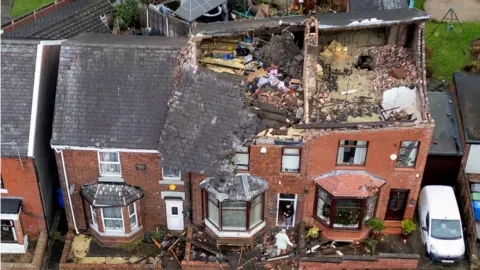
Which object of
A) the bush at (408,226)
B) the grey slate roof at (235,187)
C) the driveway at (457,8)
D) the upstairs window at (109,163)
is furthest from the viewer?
the driveway at (457,8)

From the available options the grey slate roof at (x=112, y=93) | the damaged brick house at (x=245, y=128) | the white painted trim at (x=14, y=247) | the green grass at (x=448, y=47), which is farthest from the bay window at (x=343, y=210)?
the white painted trim at (x=14, y=247)

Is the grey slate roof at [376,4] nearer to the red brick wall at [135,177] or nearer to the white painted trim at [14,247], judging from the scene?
the red brick wall at [135,177]

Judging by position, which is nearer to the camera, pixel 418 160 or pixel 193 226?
pixel 418 160

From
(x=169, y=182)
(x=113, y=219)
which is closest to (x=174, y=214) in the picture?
(x=169, y=182)

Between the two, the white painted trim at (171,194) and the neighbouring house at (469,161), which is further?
the neighbouring house at (469,161)

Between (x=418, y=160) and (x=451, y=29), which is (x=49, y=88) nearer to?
(x=418, y=160)

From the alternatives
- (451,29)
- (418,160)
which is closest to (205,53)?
(418,160)
